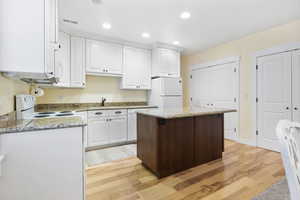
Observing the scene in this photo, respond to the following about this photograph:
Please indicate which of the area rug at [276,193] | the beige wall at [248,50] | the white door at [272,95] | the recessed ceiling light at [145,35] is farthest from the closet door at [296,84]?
the recessed ceiling light at [145,35]

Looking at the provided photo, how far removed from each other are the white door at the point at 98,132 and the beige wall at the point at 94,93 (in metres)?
0.76

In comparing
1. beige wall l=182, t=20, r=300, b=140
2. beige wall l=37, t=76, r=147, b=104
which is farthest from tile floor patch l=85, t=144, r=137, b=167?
beige wall l=182, t=20, r=300, b=140

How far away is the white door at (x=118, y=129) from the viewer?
3320 mm

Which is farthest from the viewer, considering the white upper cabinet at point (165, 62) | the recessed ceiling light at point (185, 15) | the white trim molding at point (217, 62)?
the white upper cabinet at point (165, 62)

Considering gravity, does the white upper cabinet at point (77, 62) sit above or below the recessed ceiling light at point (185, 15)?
below

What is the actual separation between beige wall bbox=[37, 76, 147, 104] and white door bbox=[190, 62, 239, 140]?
1680mm

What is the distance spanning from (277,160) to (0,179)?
355 cm

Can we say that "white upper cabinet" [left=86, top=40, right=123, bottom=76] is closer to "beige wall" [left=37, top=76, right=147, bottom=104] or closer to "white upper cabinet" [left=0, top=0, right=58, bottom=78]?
"beige wall" [left=37, top=76, right=147, bottom=104]

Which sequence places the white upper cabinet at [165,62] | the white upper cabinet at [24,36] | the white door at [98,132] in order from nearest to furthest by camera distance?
the white upper cabinet at [24,36] → the white door at [98,132] → the white upper cabinet at [165,62]

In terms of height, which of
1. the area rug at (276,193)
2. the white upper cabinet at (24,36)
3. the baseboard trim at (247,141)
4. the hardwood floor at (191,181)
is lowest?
the hardwood floor at (191,181)

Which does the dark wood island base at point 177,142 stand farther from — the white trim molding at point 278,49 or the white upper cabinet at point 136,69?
the white trim molding at point 278,49

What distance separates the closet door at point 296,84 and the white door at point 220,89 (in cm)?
99

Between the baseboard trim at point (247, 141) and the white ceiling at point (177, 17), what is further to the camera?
the baseboard trim at point (247, 141)

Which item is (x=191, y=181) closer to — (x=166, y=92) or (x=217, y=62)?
(x=166, y=92)
